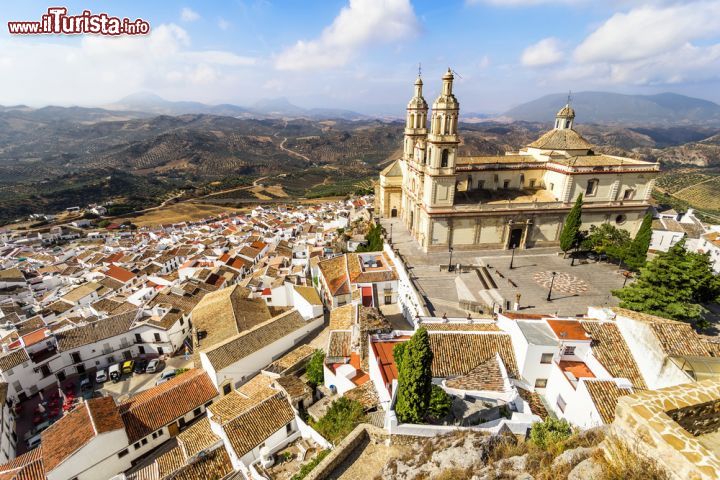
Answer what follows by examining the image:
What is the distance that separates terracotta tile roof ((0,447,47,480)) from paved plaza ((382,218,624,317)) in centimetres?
2166

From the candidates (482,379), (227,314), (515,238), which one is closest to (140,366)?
(227,314)

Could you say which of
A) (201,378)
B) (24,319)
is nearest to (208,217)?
(24,319)

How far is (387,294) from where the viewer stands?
1084 inches

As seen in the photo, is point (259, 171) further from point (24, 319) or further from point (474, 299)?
point (474, 299)

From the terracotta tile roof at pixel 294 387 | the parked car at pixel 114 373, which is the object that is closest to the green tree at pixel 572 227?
the terracotta tile roof at pixel 294 387

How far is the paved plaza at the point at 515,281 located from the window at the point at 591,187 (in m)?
5.45

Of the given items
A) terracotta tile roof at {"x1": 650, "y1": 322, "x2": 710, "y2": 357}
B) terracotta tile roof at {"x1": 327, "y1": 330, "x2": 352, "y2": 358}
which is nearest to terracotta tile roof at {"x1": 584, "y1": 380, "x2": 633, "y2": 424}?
terracotta tile roof at {"x1": 650, "y1": 322, "x2": 710, "y2": 357}

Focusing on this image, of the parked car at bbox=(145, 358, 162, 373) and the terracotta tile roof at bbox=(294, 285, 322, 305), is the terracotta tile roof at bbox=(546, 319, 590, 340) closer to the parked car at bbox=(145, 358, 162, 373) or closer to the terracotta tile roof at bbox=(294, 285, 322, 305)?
the terracotta tile roof at bbox=(294, 285, 322, 305)

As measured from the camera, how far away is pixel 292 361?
23.2m

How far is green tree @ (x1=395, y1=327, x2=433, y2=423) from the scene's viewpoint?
38.9 feet

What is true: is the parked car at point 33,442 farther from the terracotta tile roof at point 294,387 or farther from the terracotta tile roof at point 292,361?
the terracotta tile roof at point 294,387

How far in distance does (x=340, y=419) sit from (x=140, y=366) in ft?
73.3

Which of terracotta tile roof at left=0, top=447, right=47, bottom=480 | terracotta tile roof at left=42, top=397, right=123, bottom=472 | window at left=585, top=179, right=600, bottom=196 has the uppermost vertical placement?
window at left=585, top=179, right=600, bottom=196

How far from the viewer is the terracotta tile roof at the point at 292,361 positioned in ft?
73.8
